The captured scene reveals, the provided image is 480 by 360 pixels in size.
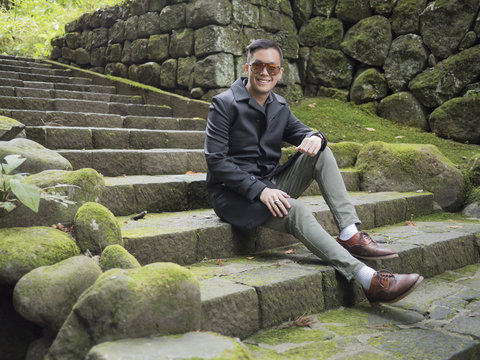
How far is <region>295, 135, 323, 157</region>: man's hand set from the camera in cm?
267

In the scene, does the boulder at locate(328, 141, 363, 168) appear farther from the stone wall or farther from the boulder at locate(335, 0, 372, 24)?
the boulder at locate(335, 0, 372, 24)

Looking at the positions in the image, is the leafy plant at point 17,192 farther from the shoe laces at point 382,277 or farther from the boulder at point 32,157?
the shoe laces at point 382,277

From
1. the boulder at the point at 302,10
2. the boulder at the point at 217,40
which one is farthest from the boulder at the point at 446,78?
the boulder at the point at 217,40

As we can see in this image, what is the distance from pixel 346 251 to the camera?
246cm

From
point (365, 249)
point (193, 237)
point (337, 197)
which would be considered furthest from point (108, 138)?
point (365, 249)

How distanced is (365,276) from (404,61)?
4641mm

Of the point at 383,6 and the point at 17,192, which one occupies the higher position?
the point at 383,6

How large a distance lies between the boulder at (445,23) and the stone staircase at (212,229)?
256cm

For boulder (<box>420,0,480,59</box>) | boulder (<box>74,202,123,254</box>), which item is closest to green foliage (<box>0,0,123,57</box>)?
boulder (<box>420,0,480,59</box>)

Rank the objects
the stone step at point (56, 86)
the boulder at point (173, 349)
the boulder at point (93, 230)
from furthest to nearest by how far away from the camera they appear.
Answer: the stone step at point (56, 86) < the boulder at point (93, 230) < the boulder at point (173, 349)

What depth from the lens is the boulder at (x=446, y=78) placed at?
5590 mm

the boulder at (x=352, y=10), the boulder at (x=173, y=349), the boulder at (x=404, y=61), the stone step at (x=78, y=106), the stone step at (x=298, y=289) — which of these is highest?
the boulder at (x=352, y=10)

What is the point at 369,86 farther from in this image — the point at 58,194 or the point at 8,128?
the point at 58,194

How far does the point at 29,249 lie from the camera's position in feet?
5.93
